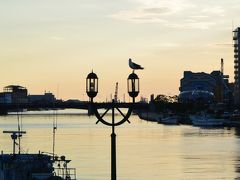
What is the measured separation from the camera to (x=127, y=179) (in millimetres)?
76875

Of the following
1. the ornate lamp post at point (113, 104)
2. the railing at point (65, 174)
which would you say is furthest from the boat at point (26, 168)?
the ornate lamp post at point (113, 104)

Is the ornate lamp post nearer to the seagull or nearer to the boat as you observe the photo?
the seagull

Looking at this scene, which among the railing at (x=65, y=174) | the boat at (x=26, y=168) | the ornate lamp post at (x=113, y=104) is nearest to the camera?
the ornate lamp post at (x=113, y=104)

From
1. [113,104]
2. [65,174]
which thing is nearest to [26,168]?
[65,174]

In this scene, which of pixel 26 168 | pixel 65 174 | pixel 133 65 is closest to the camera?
pixel 133 65

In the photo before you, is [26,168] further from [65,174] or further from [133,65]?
[133,65]

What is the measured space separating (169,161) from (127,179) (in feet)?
84.9

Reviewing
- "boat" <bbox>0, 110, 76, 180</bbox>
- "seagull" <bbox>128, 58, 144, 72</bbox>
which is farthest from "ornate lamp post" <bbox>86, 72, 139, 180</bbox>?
"boat" <bbox>0, 110, 76, 180</bbox>

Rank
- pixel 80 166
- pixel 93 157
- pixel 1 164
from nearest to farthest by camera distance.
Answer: pixel 1 164, pixel 80 166, pixel 93 157

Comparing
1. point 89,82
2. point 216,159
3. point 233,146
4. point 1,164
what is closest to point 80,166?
point 216,159

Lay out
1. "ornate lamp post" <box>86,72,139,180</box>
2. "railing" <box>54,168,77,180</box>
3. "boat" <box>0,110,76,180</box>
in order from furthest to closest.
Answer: "railing" <box>54,168,77,180</box> → "boat" <box>0,110,76,180</box> → "ornate lamp post" <box>86,72,139,180</box>

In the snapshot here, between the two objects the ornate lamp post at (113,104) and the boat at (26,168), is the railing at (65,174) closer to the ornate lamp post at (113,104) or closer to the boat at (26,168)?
the boat at (26,168)

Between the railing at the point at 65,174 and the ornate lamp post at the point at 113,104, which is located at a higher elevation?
the ornate lamp post at the point at 113,104

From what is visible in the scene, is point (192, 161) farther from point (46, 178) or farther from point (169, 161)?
point (46, 178)
